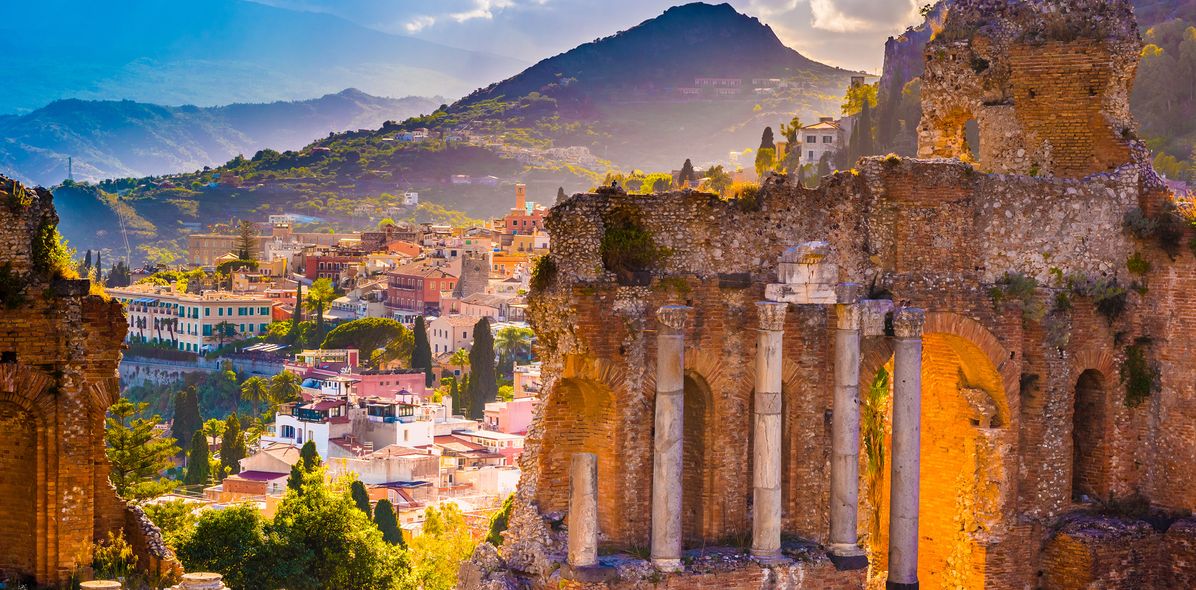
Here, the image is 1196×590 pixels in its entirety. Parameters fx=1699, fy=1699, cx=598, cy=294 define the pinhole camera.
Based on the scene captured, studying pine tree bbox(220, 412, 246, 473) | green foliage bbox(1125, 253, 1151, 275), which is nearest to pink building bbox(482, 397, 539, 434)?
pine tree bbox(220, 412, 246, 473)

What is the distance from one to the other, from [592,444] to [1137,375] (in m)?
8.89

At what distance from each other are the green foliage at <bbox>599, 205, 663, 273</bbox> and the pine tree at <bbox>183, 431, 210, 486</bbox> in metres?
65.1

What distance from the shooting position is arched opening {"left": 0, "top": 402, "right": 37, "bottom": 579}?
65.4ft

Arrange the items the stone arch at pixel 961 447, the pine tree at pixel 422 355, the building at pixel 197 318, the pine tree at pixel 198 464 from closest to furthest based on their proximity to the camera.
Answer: the stone arch at pixel 961 447 < the pine tree at pixel 198 464 < the pine tree at pixel 422 355 < the building at pixel 197 318

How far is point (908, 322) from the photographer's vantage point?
2253 centimetres

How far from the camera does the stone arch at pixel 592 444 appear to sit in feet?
69.6

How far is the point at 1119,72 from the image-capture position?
Answer: 25.6m

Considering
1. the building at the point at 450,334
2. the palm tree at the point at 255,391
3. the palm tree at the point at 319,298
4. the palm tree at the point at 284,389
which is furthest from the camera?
the palm tree at the point at 319,298

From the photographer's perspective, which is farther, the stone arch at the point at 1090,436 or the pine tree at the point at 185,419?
the pine tree at the point at 185,419

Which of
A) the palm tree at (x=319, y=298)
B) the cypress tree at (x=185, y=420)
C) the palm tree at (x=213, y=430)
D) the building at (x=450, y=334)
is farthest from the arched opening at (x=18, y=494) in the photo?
the palm tree at (x=319, y=298)

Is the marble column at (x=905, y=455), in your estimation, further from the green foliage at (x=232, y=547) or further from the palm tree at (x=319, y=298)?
the palm tree at (x=319, y=298)

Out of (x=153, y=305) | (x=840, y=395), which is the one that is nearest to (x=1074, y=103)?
(x=840, y=395)

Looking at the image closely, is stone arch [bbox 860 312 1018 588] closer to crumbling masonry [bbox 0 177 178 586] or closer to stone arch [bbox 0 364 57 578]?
crumbling masonry [bbox 0 177 178 586]

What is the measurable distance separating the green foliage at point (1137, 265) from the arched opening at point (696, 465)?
7.40 meters
